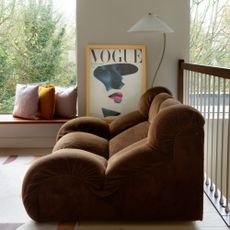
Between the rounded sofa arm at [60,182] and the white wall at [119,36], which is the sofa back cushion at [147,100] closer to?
the white wall at [119,36]

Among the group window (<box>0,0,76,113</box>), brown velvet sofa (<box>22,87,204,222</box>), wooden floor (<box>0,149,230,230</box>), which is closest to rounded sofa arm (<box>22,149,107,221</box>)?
brown velvet sofa (<box>22,87,204,222</box>)

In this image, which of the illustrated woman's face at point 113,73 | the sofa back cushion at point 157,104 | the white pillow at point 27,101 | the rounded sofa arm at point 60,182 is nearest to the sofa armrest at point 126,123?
the sofa back cushion at point 157,104

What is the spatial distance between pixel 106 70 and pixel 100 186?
2.45 m

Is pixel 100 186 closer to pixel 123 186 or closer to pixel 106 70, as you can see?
pixel 123 186

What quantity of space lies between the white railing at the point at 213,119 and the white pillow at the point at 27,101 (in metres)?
1.81

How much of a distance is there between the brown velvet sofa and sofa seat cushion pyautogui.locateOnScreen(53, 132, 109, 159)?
20.2 inches

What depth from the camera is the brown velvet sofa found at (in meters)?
2.57

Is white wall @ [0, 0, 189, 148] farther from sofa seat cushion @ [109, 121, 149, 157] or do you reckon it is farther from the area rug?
sofa seat cushion @ [109, 121, 149, 157]

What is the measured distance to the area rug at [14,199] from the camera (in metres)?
2.67

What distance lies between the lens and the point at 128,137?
356 cm

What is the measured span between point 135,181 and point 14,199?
1.16m

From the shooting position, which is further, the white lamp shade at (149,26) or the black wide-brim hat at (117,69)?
the black wide-brim hat at (117,69)

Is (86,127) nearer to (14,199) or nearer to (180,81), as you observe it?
(14,199)

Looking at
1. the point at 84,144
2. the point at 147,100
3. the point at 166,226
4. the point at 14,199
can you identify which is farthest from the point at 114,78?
the point at 166,226
